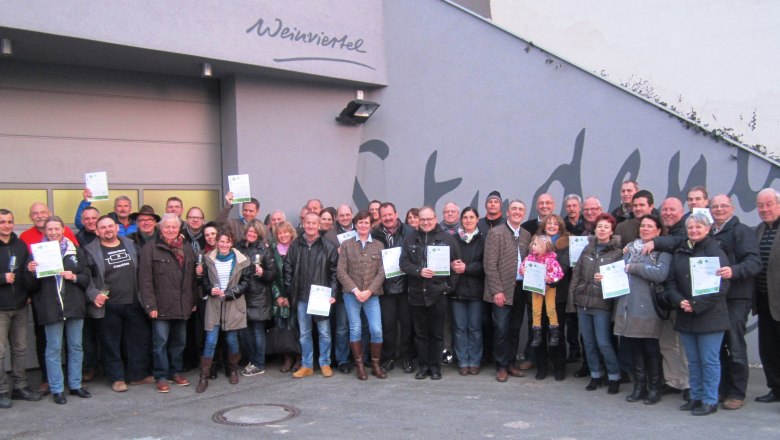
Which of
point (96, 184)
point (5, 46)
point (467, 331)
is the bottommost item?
point (467, 331)

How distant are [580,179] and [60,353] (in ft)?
20.5

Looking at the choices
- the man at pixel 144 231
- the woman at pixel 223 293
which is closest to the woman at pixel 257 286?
the woman at pixel 223 293

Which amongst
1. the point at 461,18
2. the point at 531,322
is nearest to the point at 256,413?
the point at 531,322

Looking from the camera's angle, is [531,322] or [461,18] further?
[461,18]

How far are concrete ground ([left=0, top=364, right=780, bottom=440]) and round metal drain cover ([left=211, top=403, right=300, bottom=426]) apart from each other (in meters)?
0.02

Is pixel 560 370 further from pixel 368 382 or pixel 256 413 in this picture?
pixel 256 413

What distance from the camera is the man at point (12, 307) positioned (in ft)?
20.0

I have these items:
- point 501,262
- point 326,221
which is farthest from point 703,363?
point 326,221

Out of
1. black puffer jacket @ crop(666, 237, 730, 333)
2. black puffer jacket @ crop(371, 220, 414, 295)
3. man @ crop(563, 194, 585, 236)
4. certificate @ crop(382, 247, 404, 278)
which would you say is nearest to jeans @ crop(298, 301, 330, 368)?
black puffer jacket @ crop(371, 220, 414, 295)

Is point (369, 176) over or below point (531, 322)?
over

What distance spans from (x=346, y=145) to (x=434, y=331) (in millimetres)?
4017

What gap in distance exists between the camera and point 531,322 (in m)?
7.11

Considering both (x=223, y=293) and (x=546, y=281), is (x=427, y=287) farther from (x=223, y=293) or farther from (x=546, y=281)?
(x=223, y=293)

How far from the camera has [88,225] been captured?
692cm
